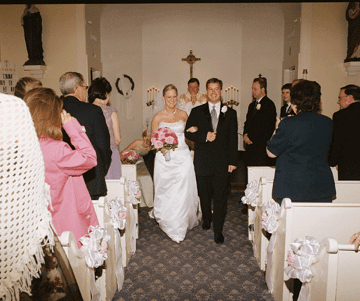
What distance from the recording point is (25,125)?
2.67 ft

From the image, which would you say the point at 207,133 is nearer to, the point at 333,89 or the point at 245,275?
the point at 245,275

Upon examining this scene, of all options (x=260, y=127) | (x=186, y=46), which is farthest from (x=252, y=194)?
(x=186, y=46)

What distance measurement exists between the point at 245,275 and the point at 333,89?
4.67 m

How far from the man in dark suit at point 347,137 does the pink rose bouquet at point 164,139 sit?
1740 millimetres

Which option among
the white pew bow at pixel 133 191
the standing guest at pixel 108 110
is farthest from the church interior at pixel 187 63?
the white pew bow at pixel 133 191

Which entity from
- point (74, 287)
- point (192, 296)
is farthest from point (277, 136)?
point (74, 287)

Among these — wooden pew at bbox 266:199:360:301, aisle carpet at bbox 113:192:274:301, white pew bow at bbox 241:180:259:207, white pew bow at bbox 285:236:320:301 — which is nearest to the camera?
white pew bow at bbox 285:236:320:301

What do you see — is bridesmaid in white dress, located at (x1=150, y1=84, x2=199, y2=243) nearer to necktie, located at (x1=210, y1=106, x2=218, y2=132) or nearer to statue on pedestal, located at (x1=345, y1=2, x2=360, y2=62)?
necktie, located at (x1=210, y1=106, x2=218, y2=132)

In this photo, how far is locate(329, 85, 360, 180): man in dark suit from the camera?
331 centimetres

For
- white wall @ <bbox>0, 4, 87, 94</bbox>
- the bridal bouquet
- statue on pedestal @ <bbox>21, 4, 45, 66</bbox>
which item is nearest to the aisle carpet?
the bridal bouquet

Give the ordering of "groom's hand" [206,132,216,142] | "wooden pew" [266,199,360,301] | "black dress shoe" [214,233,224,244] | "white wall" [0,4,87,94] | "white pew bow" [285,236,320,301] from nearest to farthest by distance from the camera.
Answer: "white pew bow" [285,236,320,301] < "wooden pew" [266,199,360,301] < "groom's hand" [206,132,216,142] < "black dress shoe" [214,233,224,244] < "white wall" [0,4,87,94]

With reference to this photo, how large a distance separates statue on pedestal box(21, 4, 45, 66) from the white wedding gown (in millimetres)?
3710

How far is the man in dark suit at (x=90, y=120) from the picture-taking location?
→ 8.28ft

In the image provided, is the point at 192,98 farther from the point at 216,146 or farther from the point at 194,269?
the point at 194,269
